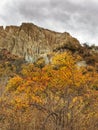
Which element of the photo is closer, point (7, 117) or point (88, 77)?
point (7, 117)

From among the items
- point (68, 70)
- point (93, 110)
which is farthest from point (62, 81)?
point (93, 110)

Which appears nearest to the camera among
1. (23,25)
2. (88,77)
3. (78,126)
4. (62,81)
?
(78,126)

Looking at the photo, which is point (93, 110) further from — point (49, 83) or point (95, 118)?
point (49, 83)

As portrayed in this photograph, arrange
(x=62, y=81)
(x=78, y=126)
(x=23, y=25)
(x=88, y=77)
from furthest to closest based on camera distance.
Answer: (x=23, y=25)
(x=88, y=77)
(x=62, y=81)
(x=78, y=126)

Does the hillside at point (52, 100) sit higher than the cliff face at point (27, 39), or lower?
lower

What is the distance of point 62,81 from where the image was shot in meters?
25.3

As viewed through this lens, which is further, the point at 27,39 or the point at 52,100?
the point at 27,39

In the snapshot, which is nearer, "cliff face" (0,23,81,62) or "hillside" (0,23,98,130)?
"hillside" (0,23,98,130)

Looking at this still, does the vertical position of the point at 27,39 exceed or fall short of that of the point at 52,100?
it exceeds it

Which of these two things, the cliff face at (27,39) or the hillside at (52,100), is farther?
the cliff face at (27,39)

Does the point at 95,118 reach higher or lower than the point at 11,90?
lower

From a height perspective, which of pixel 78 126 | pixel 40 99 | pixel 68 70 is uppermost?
pixel 68 70

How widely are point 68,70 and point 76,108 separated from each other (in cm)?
264

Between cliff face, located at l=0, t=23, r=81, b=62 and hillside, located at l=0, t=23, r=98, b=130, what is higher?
cliff face, located at l=0, t=23, r=81, b=62
